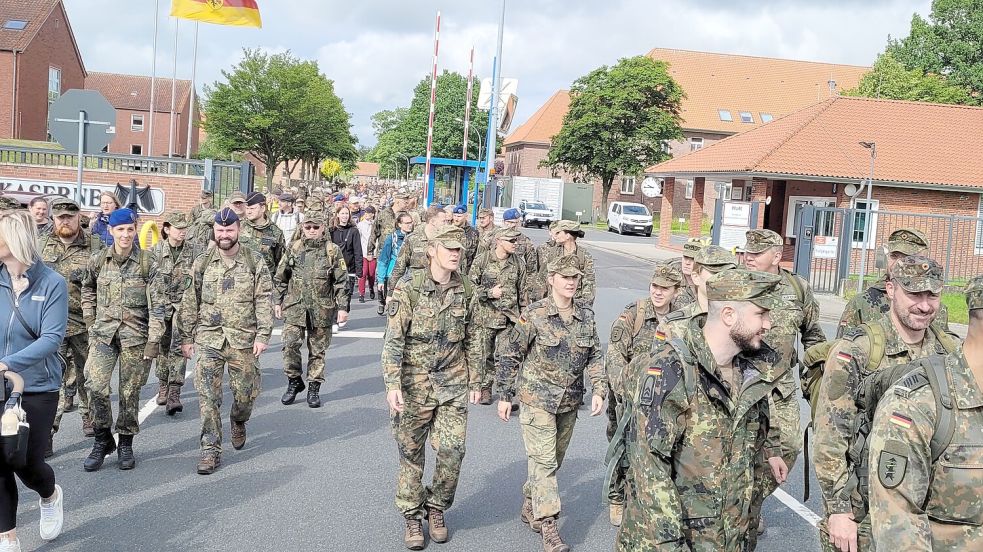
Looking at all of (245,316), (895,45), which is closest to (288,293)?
(245,316)

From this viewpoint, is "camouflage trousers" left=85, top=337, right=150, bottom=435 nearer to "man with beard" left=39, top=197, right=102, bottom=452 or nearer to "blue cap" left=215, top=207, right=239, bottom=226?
"man with beard" left=39, top=197, right=102, bottom=452

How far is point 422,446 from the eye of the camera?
6012mm

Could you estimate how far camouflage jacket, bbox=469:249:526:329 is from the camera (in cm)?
1062

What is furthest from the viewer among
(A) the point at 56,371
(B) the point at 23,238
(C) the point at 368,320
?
(C) the point at 368,320

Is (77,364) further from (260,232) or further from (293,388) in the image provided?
(260,232)

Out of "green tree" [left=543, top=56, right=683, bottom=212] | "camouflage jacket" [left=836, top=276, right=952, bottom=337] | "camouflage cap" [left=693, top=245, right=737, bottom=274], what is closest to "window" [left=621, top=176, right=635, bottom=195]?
"green tree" [left=543, top=56, right=683, bottom=212]

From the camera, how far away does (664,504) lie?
3340 millimetres

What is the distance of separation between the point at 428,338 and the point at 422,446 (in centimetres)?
70

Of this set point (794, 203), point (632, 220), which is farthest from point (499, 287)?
point (632, 220)

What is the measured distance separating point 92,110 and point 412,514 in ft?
25.5

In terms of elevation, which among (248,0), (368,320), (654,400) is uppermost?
(248,0)

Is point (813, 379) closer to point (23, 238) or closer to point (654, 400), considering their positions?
point (654, 400)

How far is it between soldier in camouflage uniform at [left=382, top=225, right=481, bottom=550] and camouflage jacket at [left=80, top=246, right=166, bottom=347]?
253 cm

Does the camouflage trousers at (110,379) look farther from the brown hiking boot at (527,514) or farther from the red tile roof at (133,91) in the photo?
the red tile roof at (133,91)
